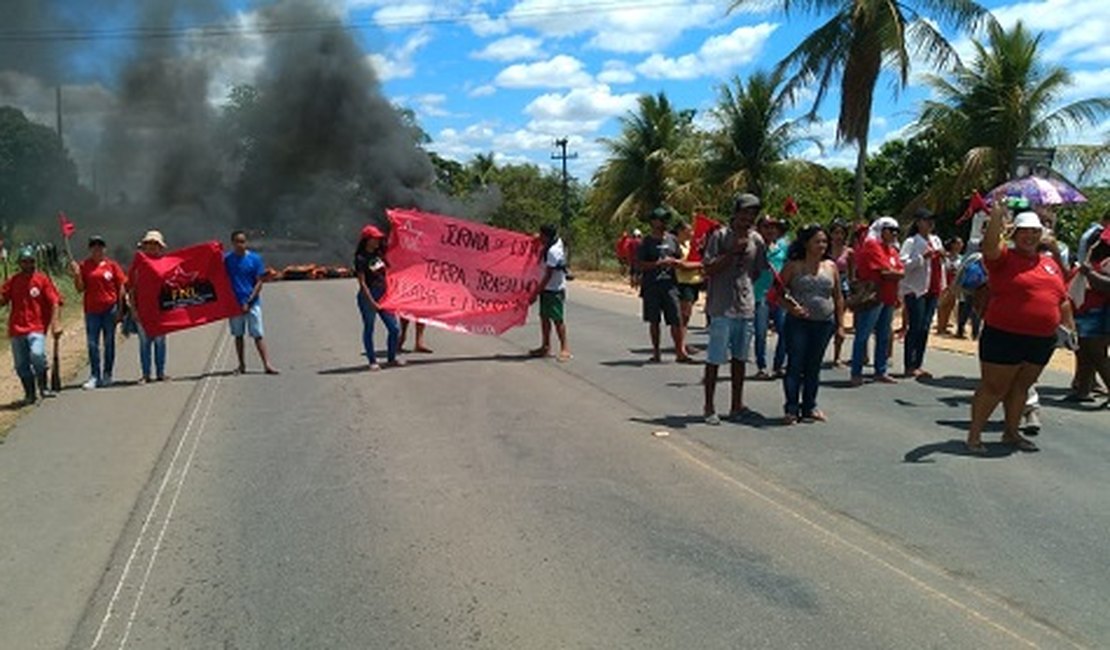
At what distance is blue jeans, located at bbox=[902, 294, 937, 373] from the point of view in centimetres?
1013

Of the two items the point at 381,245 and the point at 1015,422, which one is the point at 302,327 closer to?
the point at 381,245

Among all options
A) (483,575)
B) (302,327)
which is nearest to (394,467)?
(483,575)

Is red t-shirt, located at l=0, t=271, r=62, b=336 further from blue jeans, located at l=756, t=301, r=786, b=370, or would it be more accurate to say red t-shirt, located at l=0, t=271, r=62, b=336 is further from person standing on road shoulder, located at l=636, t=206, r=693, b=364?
blue jeans, located at l=756, t=301, r=786, b=370

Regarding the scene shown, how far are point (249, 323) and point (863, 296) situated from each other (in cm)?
637

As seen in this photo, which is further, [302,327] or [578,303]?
[578,303]

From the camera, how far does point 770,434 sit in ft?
24.3

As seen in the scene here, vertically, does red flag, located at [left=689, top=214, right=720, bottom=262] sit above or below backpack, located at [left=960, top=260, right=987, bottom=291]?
above

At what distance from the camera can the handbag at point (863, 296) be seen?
961 centimetres

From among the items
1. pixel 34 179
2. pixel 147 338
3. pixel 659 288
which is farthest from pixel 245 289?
pixel 34 179

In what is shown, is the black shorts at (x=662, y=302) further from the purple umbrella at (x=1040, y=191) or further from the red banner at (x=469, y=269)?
the purple umbrella at (x=1040, y=191)

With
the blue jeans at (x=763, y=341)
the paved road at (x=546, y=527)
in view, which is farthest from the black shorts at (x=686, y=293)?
the paved road at (x=546, y=527)

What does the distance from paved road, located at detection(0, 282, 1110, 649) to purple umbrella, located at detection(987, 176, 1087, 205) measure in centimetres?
191

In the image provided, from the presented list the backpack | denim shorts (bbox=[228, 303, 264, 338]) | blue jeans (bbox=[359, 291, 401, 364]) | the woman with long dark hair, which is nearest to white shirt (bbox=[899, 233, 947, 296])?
the backpack

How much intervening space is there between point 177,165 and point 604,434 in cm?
4223
